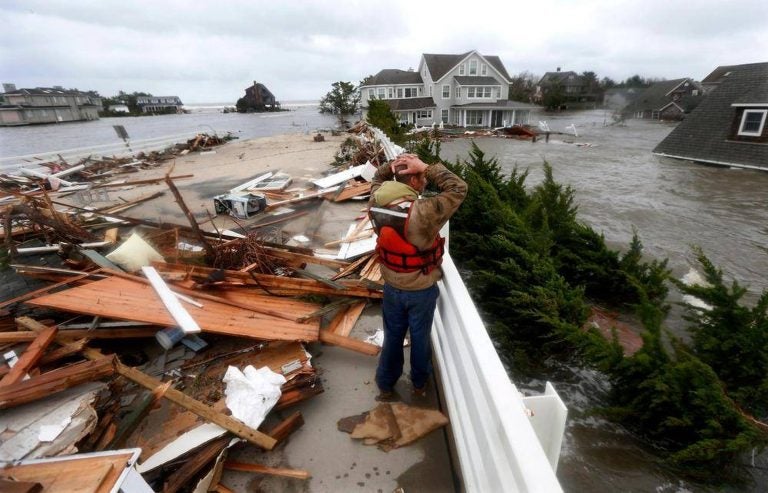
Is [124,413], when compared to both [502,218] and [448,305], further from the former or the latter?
[502,218]

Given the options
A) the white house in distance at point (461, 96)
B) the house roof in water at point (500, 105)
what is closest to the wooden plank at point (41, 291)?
the white house in distance at point (461, 96)

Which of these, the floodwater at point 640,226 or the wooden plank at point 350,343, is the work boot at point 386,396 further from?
the floodwater at point 640,226

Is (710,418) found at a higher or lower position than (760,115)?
lower

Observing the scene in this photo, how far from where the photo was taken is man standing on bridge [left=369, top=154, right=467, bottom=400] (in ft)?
7.81

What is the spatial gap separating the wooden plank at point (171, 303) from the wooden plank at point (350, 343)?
1.09 metres

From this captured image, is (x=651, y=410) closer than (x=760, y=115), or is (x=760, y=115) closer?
(x=651, y=410)

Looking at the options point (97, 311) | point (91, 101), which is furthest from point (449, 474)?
point (91, 101)

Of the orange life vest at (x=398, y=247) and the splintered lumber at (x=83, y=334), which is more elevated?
the orange life vest at (x=398, y=247)

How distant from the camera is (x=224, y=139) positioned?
74.0ft

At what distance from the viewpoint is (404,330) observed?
2.70 metres

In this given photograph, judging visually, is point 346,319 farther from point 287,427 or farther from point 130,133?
point 130,133

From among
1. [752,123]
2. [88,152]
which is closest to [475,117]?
[752,123]

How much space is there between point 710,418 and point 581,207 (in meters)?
12.0

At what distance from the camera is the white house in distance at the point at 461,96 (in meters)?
40.2
